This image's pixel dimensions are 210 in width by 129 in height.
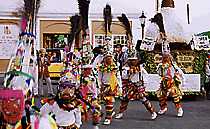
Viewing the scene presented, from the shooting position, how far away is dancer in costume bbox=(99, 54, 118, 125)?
9703 millimetres

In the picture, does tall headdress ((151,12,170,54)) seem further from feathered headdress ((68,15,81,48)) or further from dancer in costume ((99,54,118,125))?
feathered headdress ((68,15,81,48))

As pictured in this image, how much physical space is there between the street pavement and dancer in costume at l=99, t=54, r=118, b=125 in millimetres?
395

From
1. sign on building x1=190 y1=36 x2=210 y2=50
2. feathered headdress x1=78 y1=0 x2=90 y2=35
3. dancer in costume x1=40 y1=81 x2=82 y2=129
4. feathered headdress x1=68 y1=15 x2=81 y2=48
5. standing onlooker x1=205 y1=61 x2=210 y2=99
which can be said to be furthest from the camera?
sign on building x1=190 y1=36 x2=210 y2=50

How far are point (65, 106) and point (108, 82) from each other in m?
4.11

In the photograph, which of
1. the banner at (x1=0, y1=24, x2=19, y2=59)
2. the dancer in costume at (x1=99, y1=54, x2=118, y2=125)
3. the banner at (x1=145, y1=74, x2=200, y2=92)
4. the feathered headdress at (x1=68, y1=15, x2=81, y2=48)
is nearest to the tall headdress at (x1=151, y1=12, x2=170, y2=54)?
the dancer in costume at (x1=99, y1=54, x2=118, y2=125)

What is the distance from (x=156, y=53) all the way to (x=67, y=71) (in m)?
6.71

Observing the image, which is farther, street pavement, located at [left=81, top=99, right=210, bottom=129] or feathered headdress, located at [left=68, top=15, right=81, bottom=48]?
street pavement, located at [left=81, top=99, right=210, bottom=129]

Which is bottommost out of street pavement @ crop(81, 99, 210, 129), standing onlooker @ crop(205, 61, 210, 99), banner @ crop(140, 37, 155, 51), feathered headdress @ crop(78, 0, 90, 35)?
street pavement @ crop(81, 99, 210, 129)

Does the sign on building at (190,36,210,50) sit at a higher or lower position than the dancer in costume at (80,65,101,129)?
higher

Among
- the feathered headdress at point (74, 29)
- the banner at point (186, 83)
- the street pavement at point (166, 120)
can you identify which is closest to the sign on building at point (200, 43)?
the banner at point (186, 83)

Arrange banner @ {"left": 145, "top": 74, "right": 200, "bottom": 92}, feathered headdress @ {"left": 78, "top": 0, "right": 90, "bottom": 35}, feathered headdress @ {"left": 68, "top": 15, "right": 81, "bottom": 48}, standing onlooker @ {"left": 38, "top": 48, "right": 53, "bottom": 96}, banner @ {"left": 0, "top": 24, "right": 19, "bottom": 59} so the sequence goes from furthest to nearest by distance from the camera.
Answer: banner @ {"left": 0, "top": 24, "right": 19, "bottom": 59} < standing onlooker @ {"left": 38, "top": 48, "right": 53, "bottom": 96} < banner @ {"left": 145, "top": 74, "right": 200, "bottom": 92} < feathered headdress @ {"left": 68, "top": 15, "right": 81, "bottom": 48} < feathered headdress @ {"left": 78, "top": 0, "right": 90, "bottom": 35}

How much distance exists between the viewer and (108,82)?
9711 mm

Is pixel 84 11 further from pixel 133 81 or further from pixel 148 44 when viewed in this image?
pixel 148 44

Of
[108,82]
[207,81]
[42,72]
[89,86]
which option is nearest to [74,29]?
[89,86]
